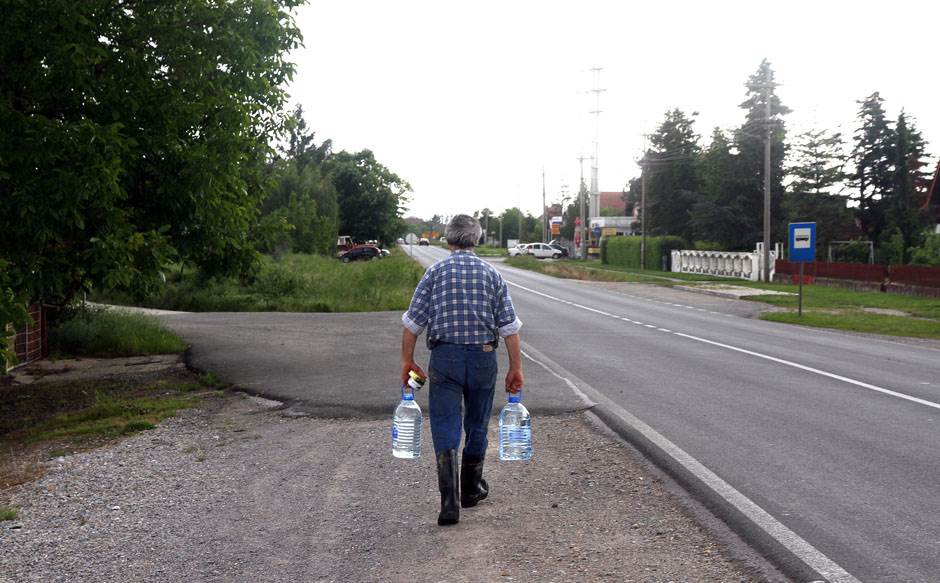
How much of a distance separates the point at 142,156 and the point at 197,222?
3.96ft

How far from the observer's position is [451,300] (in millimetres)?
5336

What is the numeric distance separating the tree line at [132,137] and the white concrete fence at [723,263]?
3678cm

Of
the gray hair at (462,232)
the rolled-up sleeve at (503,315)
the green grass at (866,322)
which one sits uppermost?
the gray hair at (462,232)

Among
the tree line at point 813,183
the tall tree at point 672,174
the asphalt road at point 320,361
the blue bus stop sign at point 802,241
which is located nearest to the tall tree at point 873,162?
the tree line at point 813,183

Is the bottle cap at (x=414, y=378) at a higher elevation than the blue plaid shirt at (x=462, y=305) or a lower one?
lower

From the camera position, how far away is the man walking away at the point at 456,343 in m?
5.32

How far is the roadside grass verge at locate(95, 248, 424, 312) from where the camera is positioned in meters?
28.1

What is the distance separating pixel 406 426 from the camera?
5.72 metres

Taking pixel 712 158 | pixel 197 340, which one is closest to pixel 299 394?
pixel 197 340

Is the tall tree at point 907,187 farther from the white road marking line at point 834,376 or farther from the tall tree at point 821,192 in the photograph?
the white road marking line at point 834,376

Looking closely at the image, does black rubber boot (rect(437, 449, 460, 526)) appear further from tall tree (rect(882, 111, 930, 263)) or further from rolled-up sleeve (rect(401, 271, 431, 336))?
tall tree (rect(882, 111, 930, 263))

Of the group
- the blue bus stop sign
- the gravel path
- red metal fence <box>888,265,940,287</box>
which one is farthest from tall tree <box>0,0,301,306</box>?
red metal fence <box>888,265,940,287</box>

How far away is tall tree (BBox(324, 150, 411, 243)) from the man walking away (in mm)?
86752

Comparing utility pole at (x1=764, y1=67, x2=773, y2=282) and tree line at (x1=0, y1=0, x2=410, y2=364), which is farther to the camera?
utility pole at (x1=764, y1=67, x2=773, y2=282)
